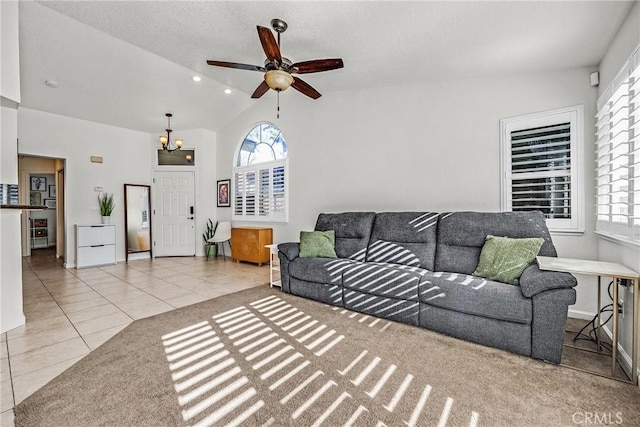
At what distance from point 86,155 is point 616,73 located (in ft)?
25.3

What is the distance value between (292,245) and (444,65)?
8.98ft

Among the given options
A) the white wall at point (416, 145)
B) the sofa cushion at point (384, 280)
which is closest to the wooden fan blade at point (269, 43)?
the white wall at point (416, 145)

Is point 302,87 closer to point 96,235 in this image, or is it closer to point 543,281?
point 543,281

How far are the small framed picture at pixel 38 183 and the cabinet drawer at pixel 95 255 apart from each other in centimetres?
436

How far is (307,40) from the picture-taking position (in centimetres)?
302

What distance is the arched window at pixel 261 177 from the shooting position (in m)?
5.27

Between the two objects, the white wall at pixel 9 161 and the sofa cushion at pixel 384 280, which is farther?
the sofa cushion at pixel 384 280

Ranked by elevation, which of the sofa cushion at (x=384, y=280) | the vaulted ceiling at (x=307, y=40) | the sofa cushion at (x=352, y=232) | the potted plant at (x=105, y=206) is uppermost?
the vaulted ceiling at (x=307, y=40)

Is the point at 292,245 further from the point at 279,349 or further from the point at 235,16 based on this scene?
the point at 235,16

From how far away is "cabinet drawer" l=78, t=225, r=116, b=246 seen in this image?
5316mm

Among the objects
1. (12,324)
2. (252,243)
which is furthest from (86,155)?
(12,324)

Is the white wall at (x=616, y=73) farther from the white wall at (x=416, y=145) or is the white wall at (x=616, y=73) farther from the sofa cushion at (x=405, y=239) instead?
the sofa cushion at (x=405, y=239)

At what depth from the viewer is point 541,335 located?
6.47 feet

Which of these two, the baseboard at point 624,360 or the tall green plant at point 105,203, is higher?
the tall green plant at point 105,203
